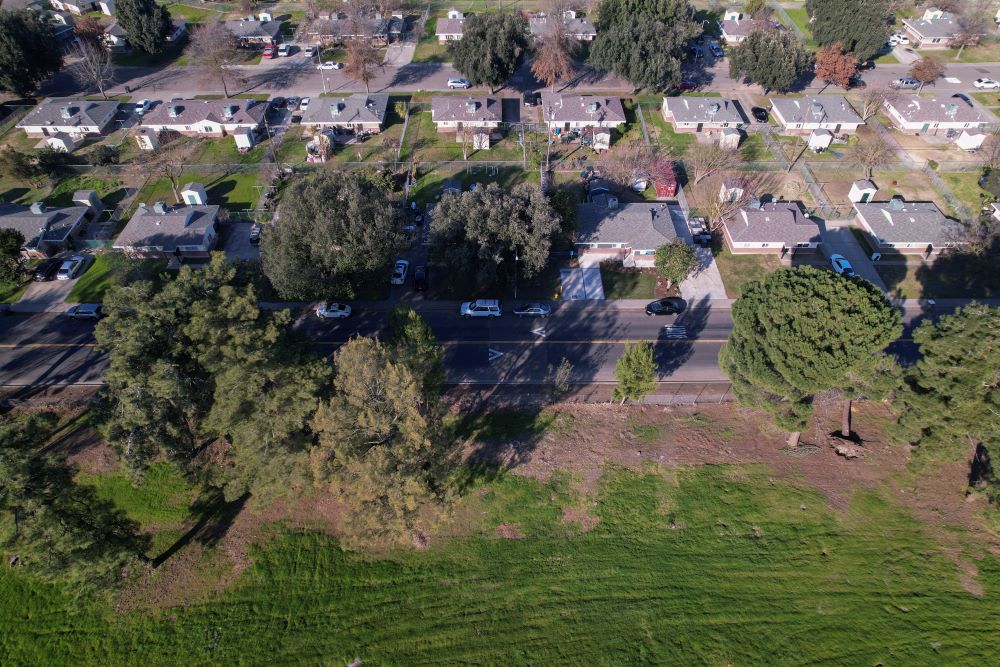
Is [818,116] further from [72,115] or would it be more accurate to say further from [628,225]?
[72,115]

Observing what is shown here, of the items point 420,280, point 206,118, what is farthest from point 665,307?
point 206,118

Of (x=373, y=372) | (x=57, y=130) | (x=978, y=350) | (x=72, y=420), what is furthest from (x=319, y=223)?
(x=57, y=130)

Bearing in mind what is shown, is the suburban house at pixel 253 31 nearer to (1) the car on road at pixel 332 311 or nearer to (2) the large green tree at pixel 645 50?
(2) the large green tree at pixel 645 50

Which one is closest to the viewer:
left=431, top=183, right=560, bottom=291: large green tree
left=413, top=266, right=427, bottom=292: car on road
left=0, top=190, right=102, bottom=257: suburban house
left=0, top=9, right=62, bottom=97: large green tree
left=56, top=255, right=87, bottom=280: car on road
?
left=431, top=183, right=560, bottom=291: large green tree

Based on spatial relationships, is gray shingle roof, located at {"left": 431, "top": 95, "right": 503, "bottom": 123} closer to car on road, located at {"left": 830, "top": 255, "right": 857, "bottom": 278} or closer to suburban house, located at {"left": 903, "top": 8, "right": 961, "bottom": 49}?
car on road, located at {"left": 830, "top": 255, "right": 857, "bottom": 278}

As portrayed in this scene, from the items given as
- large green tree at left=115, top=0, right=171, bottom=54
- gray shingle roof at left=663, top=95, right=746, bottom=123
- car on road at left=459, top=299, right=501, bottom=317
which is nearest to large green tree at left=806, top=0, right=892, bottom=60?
gray shingle roof at left=663, top=95, right=746, bottom=123
